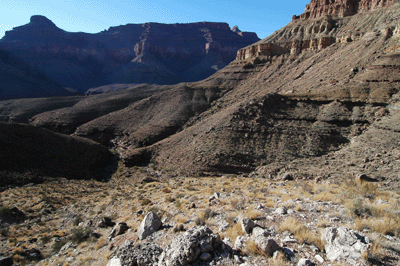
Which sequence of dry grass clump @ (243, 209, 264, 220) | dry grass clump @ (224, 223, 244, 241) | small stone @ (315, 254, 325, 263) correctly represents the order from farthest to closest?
dry grass clump @ (243, 209, 264, 220)
dry grass clump @ (224, 223, 244, 241)
small stone @ (315, 254, 325, 263)

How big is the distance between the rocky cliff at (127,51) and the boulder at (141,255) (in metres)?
140

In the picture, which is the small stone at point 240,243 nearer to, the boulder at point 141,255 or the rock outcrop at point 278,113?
the boulder at point 141,255

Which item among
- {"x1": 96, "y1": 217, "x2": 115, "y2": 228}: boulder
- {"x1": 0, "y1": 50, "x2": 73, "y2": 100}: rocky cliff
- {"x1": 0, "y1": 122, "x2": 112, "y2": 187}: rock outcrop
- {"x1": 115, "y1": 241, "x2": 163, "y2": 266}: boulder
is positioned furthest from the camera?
{"x1": 0, "y1": 50, "x2": 73, "y2": 100}: rocky cliff

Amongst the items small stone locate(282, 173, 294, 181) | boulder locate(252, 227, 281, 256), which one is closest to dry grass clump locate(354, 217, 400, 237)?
boulder locate(252, 227, 281, 256)

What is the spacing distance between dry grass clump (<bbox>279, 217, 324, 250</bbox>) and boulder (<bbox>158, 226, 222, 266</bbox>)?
6.76ft

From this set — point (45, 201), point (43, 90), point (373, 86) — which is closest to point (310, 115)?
point (373, 86)

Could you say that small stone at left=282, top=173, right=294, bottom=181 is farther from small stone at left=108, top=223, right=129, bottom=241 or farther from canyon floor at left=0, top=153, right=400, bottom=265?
small stone at left=108, top=223, right=129, bottom=241

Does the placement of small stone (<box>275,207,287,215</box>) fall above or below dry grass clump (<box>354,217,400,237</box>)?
below

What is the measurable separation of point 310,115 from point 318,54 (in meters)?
27.3

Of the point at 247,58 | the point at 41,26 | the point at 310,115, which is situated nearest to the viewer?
the point at 310,115

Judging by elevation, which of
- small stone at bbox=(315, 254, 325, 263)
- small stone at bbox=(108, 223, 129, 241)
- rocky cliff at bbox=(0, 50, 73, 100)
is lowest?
small stone at bbox=(108, 223, 129, 241)

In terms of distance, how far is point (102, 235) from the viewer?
10.1 m

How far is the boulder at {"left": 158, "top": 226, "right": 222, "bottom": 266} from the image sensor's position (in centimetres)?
534

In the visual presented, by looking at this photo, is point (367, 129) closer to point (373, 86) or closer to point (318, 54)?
point (373, 86)
